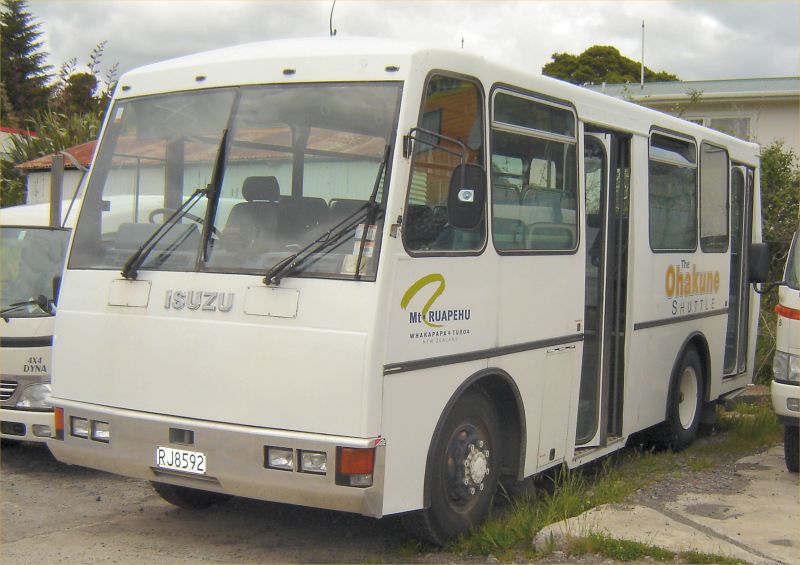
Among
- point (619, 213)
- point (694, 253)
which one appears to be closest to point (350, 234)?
point (619, 213)

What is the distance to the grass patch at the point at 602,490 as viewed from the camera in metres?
5.71

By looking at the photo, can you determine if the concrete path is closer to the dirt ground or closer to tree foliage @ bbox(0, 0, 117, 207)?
the dirt ground

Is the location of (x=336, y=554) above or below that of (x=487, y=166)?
below

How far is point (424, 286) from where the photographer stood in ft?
17.8

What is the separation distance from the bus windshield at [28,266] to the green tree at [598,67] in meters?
39.6

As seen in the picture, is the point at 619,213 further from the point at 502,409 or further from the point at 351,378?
the point at 351,378

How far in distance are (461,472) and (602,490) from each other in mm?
1561

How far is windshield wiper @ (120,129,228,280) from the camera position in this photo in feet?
18.8

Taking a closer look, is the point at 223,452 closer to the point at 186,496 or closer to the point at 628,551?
the point at 186,496

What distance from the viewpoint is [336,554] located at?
5949 mm

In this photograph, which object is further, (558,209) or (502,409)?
(558,209)

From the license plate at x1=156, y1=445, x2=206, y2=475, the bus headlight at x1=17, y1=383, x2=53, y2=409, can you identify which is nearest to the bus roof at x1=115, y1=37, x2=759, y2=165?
the license plate at x1=156, y1=445, x2=206, y2=475

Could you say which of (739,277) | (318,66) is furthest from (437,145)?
(739,277)

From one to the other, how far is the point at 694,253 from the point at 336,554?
16.8 feet
